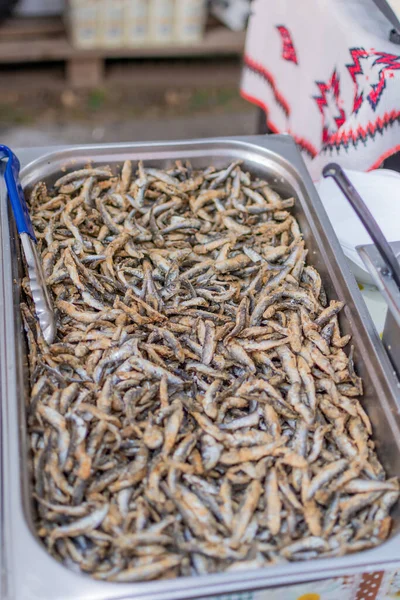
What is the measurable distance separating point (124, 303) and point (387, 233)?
44.6 inches

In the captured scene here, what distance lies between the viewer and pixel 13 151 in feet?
9.38

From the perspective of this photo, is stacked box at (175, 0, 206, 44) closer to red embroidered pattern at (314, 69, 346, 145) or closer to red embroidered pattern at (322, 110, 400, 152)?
red embroidered pattern at (314, 69, 346, 145)

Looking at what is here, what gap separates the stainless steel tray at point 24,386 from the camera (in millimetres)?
1535

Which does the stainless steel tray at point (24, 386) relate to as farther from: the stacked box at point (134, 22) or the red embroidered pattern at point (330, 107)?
the stacked box at point (134, 22)

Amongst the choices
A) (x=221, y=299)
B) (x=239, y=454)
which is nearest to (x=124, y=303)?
(x=221, y=299)

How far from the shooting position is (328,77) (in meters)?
3.16

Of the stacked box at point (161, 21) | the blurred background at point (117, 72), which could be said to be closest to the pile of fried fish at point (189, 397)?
the blurred background at point (117, 72)

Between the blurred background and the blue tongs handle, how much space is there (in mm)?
3105

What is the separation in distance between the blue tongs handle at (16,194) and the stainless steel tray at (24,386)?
60 mm

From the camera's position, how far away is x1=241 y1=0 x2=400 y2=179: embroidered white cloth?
9.16 feet

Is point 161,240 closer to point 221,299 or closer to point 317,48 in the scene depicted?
point 221,299

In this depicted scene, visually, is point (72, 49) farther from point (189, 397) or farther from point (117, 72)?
point (189, 397)

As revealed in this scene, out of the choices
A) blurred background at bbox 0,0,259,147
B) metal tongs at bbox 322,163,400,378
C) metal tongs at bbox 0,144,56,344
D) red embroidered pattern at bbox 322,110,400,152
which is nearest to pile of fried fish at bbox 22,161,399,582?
metal tongs at bbox 0,144,56,344

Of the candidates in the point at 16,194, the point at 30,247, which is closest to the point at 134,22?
the point at 16,194
